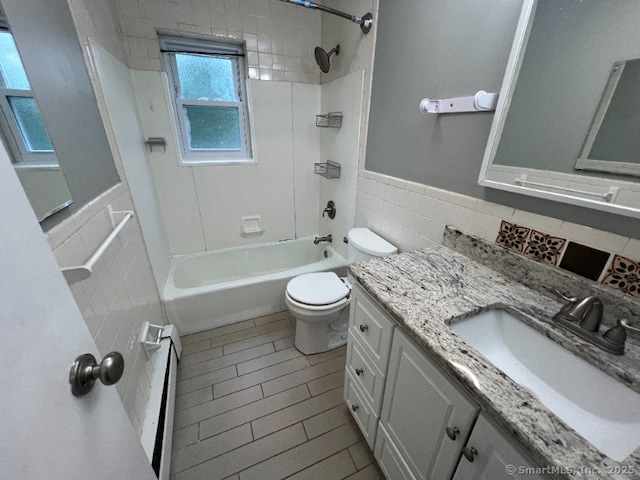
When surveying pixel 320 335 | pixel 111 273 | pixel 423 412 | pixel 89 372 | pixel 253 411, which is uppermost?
pixel 89 372

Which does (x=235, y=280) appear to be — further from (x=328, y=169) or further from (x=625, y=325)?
(x=625, y=325)

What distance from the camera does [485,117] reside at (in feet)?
3.29

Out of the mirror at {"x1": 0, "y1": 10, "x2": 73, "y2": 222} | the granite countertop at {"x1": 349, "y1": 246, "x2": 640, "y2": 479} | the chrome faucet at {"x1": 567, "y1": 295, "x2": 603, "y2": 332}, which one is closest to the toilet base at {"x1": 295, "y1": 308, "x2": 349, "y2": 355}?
the granite countertop at {"x1": 349, "y1": 246, "x2": 640, "y2": 479}

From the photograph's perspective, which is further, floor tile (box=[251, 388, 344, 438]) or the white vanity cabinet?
floor tile (box=[251, 388, 344, 438])

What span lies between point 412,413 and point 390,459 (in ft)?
1.04

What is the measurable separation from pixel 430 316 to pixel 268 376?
3.87 feet

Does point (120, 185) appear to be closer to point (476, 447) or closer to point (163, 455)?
point (163, 455)

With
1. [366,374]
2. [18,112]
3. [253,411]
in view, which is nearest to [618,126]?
[366,374]

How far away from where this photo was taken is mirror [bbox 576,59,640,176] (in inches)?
26.2

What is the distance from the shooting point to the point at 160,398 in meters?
1.19

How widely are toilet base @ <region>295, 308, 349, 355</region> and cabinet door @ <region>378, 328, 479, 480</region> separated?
752mm

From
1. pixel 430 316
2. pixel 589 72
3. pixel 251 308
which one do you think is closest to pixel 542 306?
pixel 430 316

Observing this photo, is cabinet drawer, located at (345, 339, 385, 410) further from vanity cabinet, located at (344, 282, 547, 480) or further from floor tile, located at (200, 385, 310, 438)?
floor tile, located at (200, 385, 310, 438)

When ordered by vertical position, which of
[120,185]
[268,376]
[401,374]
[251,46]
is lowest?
[268,376]
